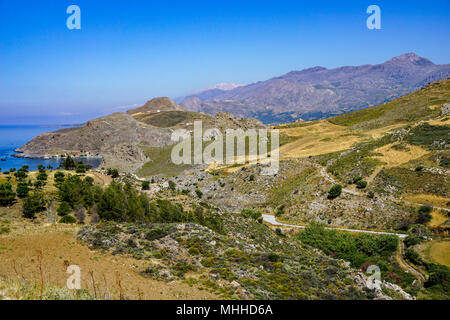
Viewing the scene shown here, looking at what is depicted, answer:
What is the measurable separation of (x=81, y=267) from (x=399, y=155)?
160 feet

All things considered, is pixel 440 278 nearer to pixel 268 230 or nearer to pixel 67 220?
pixel 268 230

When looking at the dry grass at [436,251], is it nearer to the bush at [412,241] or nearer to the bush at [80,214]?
the bush at [412,241]

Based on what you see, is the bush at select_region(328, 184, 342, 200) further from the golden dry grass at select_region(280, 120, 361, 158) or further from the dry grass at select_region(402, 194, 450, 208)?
the golden dry grass at select_region(280, 120, 361, 158)

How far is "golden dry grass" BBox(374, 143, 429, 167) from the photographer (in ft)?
145

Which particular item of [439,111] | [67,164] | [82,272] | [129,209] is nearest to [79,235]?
[82,272]

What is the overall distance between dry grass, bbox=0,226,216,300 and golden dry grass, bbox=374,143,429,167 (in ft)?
139

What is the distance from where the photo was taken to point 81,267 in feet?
49.6

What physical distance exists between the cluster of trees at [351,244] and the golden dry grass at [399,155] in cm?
1859

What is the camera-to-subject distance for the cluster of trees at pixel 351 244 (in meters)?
27.4

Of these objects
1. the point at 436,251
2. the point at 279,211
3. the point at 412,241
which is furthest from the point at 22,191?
the point at 436,251

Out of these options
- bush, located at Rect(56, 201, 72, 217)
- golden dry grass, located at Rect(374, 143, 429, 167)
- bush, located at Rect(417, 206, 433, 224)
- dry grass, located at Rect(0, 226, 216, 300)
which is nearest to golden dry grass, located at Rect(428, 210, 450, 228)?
bush, located at Rect(417, 206, 433, 224)

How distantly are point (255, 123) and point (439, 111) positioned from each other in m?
73.4
